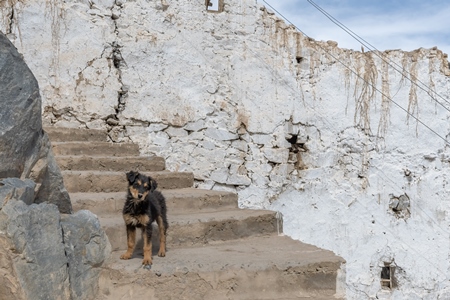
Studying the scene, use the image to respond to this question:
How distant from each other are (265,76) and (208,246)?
363 cm

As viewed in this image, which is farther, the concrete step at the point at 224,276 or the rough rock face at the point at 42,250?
the concrete step at the point at 224,276

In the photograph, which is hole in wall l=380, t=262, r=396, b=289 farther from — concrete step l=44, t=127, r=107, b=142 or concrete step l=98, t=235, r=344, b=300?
concrete step l=44, t=127, r=107, b=142

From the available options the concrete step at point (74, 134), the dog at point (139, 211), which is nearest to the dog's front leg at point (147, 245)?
the dog at point (139, 211)

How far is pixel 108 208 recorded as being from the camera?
4.60 metres

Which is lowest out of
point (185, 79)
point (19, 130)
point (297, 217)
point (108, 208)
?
point (297, 217)

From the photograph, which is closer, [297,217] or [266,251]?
[266,251]

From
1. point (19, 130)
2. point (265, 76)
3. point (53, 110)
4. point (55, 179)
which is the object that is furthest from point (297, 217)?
point (19, 130)

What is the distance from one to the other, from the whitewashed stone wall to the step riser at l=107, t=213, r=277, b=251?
2.23 meters

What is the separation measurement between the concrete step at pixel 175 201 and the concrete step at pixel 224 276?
2.74 ft

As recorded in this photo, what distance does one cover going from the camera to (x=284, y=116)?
24.0ft

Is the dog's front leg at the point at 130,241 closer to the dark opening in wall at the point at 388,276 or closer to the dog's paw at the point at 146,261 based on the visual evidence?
the dog's paw at the point at 146,261

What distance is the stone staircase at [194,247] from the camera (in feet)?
11.5

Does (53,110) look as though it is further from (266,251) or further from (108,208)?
(266,251)

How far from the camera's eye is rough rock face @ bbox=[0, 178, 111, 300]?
9.05 ft
